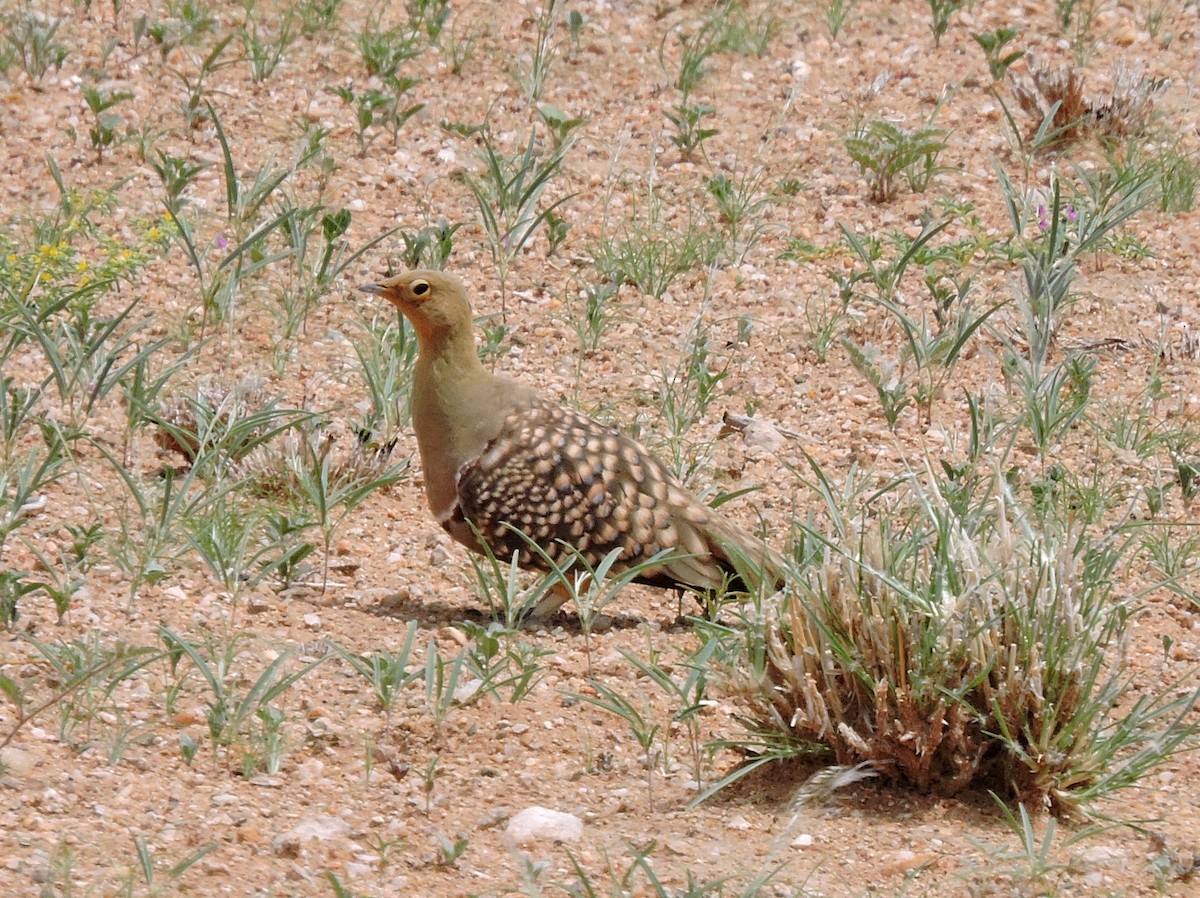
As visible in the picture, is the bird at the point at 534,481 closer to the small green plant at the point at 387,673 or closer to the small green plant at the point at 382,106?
the small green plant at the point at 387,673

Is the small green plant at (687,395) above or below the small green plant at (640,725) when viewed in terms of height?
above

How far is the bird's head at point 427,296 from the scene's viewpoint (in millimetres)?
5148

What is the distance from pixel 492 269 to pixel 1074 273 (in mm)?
2355

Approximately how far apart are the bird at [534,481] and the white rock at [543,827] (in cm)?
134

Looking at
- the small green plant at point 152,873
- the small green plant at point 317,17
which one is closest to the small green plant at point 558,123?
the small green plant at point 317,17

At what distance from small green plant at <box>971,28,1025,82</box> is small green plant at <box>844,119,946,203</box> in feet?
2.31

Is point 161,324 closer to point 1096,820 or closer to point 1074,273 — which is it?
point 1074,273

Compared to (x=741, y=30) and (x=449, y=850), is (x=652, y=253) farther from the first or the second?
(x=449, y=850)

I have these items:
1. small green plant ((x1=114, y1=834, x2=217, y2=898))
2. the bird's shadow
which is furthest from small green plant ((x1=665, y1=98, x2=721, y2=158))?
small green plant ((x1=114, y1=834, x2=217, y2=898))

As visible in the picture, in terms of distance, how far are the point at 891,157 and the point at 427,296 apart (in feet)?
9.58

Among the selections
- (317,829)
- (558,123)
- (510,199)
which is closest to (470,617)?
(317,829)

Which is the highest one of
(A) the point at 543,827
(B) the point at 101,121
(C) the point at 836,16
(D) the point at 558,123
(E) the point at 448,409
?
(C) the point at 836,16

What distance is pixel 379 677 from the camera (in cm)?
394

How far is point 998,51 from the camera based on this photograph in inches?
323
